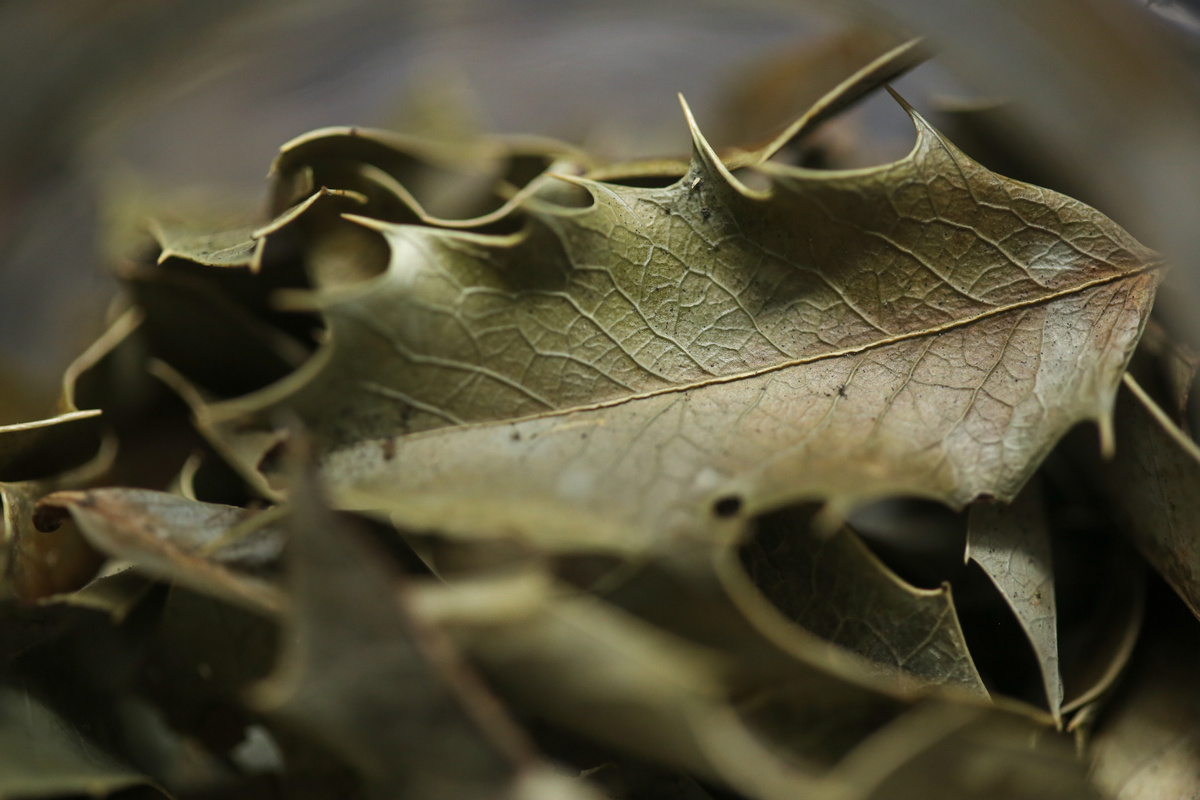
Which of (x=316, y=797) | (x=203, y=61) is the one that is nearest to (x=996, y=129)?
(x=316, y=797)

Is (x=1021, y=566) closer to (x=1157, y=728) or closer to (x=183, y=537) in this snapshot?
(x=1157, y=728)

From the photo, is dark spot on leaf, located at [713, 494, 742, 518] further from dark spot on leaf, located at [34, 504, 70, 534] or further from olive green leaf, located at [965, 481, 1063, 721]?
Result: dark spot on leaf, located at [34, 504, 70, 534]

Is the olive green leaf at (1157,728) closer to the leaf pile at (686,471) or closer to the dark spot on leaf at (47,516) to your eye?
the leaf pile at (686,471)

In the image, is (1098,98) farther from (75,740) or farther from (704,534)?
(75,740)

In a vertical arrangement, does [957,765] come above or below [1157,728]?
above

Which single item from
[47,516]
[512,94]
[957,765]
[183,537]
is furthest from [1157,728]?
[512,94]

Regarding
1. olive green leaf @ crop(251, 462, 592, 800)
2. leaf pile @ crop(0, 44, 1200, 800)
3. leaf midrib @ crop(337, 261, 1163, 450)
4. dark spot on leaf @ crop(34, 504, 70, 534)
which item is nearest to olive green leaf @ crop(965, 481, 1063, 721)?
leaf pile @ crop(0, 44, 1200, 800)
